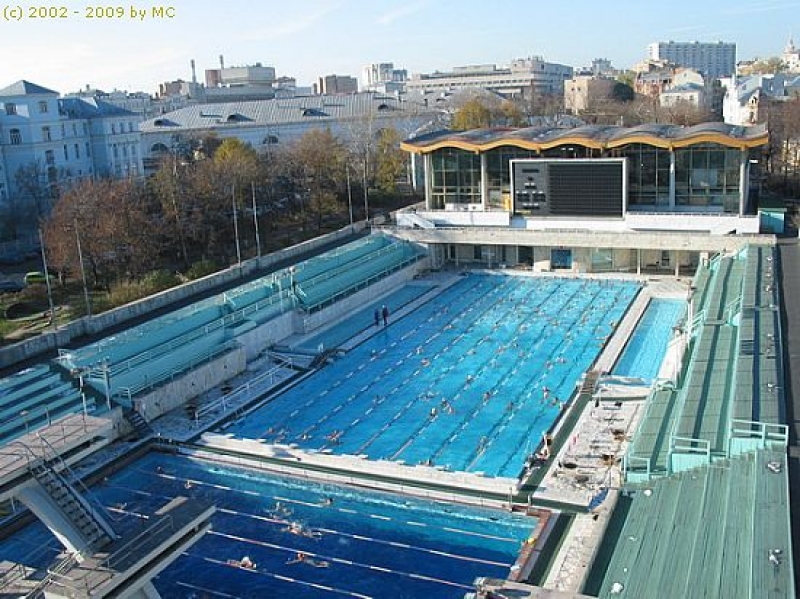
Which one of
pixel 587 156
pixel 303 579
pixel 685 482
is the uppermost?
pixel 587 156

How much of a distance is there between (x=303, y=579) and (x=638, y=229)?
24975 mm

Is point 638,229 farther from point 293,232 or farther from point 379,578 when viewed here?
point 379,578

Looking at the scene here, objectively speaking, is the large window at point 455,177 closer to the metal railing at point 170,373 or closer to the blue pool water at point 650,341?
the blue pool water at point 650,341

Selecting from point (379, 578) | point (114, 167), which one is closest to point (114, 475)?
point (379, 578)

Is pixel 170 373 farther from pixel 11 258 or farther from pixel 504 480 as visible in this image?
pixel 11 258

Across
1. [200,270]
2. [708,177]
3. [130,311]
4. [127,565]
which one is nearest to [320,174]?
[200,270]

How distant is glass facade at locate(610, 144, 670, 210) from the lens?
3569cm

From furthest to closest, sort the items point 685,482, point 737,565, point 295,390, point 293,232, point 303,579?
point 293,232 → point 295,390 → point 303,579 → point 685,482 → point 737,565

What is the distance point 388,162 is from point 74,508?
134 feet

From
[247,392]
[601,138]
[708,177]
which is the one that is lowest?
[247,392]

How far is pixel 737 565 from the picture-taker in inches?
401

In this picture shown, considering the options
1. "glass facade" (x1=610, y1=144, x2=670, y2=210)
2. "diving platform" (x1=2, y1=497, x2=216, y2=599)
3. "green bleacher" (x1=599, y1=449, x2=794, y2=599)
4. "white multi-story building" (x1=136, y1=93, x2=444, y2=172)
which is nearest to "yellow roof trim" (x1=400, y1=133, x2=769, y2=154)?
"glass facade" (x1=610, y1=144, x2=670, y2=210)

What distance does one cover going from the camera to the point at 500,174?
38375 mm

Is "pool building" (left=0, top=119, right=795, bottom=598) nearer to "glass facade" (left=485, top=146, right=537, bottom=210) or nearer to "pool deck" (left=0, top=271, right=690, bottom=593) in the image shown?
"pool deck" (left=0, top=271, right=690, bottom=593)
